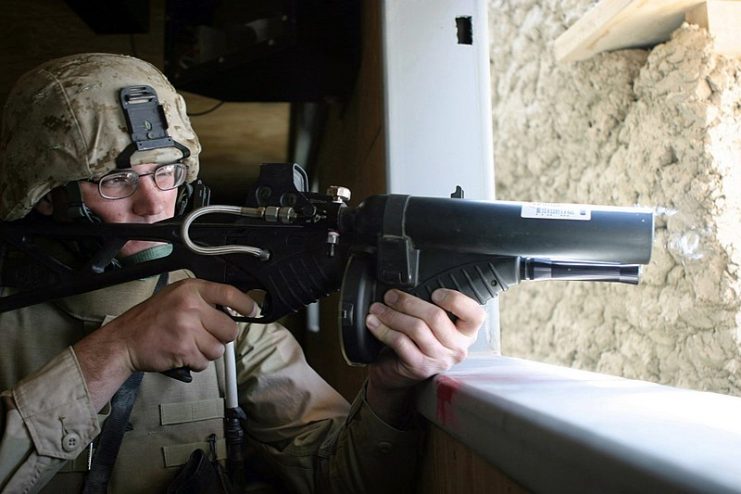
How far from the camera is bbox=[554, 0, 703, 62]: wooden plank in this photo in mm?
1619

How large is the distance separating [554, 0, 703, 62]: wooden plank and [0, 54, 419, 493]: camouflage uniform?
43.9 inches

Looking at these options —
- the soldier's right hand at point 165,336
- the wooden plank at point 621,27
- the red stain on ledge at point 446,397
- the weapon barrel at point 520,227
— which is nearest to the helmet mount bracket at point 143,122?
the soldier's right hand at point 165,336

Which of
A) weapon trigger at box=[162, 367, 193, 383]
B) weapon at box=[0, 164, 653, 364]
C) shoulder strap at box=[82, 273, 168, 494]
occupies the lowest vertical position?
shoulder strap at box=[82, 273, 168, 494]

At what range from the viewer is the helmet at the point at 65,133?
113 cm

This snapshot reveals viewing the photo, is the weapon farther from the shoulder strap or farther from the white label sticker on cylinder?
the shoulder strap

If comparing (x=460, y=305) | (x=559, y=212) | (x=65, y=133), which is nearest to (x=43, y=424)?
(x=65, y=133)

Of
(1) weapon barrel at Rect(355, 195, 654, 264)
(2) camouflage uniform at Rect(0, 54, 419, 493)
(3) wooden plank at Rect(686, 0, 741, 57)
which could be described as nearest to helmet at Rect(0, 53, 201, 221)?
(2) camouflage uniform at Rect(0, 54, 419, 493)

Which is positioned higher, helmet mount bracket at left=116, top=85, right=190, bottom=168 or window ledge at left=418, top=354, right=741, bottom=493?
helmet mount bracket at left=116, top=85, right=190, bottom=168

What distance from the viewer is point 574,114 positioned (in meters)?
2.17

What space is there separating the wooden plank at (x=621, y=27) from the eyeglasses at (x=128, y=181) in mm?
1129

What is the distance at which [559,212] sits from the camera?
2.33ft

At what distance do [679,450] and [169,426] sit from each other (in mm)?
909

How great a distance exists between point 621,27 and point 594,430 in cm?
→ 151

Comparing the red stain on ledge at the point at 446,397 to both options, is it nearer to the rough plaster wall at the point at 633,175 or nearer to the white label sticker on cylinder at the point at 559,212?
the white label sticker on cylinder at the point at 559,212
